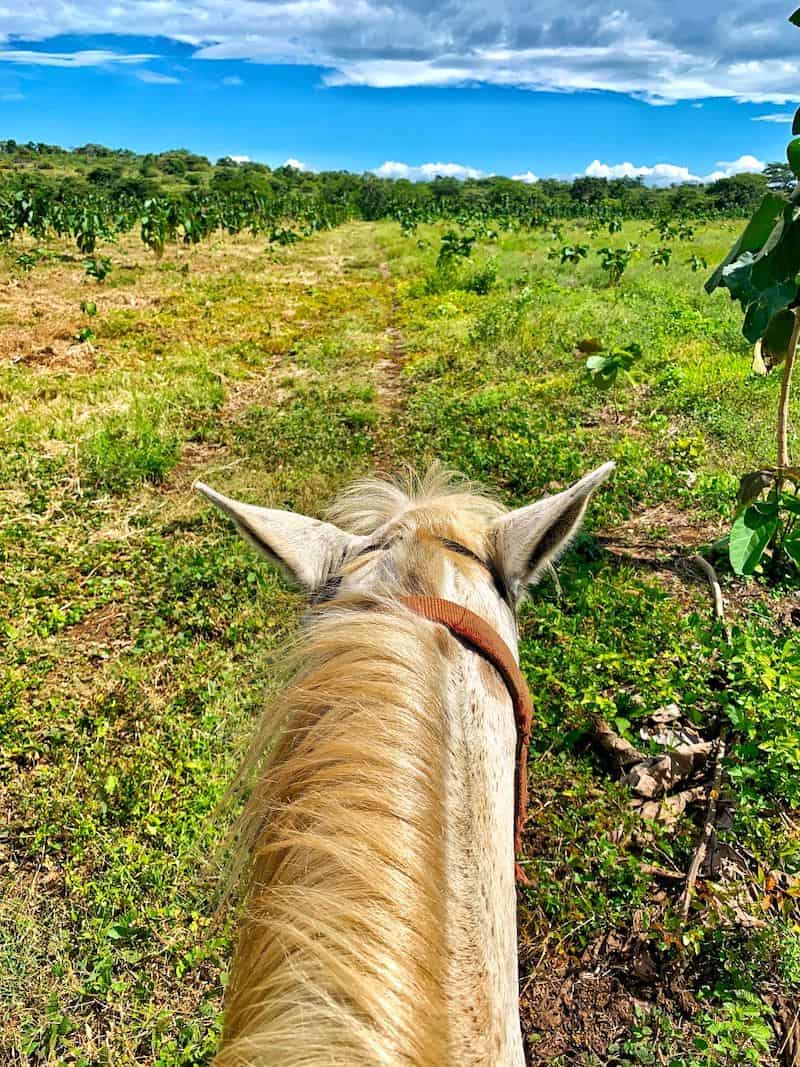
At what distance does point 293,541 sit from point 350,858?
0.77 metres

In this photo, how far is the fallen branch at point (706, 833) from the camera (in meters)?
2.14

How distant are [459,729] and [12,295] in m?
15.5

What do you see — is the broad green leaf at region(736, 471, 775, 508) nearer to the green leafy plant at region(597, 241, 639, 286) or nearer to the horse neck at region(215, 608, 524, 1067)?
the horse neck at region(215, 608, 524, 1067)

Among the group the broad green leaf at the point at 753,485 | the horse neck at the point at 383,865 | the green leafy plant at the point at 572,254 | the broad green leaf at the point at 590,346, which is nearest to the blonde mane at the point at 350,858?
the horse neck at the point at 383,865

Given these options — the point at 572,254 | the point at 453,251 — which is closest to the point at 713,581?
the point at 572,254

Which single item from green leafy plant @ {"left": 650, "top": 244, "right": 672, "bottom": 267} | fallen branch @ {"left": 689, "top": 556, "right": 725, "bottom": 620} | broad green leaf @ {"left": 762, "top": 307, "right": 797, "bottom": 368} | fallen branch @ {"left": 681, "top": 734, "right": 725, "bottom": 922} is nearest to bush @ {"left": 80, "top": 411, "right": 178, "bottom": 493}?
fallen branch @ {"left": 689, "top": 556, "right": 725, "bottom": 620}

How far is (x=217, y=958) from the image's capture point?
7.65ft

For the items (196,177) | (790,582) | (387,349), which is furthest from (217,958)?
(196,177)

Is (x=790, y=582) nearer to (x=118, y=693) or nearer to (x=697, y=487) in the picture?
(x=697, y=487)

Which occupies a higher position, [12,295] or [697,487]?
[12,295]

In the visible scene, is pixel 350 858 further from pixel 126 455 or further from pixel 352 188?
pixel 352 188

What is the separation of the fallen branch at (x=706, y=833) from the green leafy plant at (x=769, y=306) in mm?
774

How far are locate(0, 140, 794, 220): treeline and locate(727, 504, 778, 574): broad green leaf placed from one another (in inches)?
1152

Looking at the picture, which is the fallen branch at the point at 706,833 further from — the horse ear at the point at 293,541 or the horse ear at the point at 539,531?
the horse ear at the point at 293,541
